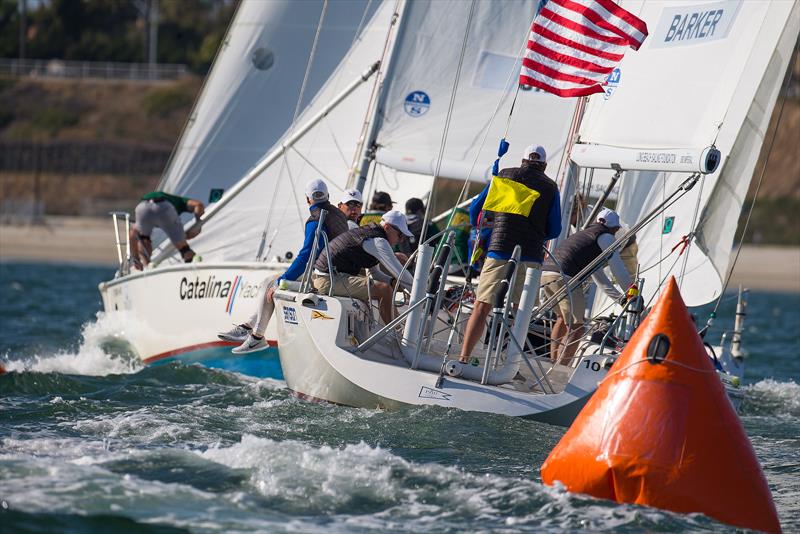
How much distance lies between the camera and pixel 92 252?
36781 mm

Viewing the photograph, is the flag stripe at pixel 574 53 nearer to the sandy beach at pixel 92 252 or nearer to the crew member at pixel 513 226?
the crew member at pixel 513 226

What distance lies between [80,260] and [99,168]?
47.2 ft

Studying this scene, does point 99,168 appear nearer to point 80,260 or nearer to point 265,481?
point 80,260

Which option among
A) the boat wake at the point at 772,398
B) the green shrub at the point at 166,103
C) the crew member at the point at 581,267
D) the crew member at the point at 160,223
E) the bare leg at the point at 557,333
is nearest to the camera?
the crew member at the point at 581,267

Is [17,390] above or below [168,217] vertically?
below

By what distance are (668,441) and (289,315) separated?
358 centimetres

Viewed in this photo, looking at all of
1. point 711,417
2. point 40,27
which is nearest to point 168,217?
point 711,417

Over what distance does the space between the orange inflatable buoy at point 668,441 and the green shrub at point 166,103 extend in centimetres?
4929

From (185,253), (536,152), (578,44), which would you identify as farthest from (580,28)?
(185,253)

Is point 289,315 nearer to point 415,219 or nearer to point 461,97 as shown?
point 415,219

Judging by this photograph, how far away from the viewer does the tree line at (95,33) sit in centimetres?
6122

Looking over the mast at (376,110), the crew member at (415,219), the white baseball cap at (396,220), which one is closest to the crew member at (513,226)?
the white baseball cap at (396,220)

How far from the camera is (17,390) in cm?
1012

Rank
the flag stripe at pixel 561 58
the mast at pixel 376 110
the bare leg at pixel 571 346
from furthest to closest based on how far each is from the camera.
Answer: the mast at pixel 376 110
the bare leg at pixel 571 346
the flag stripe at pixel 561 58
